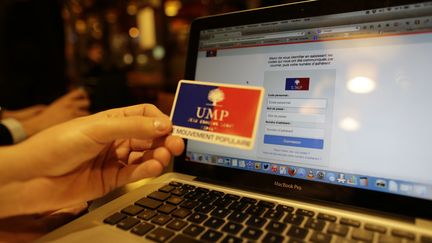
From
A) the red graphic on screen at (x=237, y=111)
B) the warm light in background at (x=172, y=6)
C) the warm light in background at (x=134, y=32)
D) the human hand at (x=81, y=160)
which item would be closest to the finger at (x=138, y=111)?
the human hand at (x=81, y=160)

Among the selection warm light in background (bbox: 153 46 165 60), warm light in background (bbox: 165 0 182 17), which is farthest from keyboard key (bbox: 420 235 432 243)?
warm light in background (bbox: 153 46 165 60)

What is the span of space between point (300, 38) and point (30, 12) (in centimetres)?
220

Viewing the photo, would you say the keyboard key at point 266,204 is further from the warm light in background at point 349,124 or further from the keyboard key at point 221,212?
the warm light in background at point 349,124

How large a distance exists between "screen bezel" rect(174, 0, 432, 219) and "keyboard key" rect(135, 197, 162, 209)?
0.47 feet

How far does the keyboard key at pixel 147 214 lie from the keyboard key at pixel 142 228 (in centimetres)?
2

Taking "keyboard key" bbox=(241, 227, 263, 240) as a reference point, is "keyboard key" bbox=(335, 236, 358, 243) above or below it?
above

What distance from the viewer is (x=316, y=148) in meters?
0.56

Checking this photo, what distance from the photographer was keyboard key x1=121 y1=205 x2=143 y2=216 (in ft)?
1.77

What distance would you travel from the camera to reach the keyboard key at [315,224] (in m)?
0.46

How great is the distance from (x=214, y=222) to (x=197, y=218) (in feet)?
0.11

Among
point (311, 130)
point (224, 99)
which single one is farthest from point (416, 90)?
point (224, 99)

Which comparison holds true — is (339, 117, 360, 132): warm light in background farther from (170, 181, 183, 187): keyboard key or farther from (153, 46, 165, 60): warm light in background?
(153, 46, 165, 60): warm light in background

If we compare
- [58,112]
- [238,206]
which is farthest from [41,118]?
[238,206]

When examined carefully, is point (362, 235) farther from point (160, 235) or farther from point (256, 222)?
point (160, 235)
